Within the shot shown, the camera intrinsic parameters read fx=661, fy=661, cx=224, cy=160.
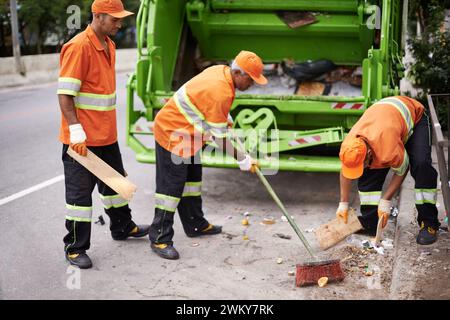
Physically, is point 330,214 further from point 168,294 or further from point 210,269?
point 168,294

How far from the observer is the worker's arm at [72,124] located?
3.97 m

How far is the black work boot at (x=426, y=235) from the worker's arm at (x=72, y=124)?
2301mm

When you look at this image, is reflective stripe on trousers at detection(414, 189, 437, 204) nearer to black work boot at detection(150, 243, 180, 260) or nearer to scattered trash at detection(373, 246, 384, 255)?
scattered trash at detection(373, 246, 384, 255)

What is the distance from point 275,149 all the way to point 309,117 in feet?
1.60

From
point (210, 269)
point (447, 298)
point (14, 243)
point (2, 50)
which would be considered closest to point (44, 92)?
point (2, 50)

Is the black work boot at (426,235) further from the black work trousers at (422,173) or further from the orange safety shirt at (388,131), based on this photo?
the orange safety shirt at (388,131)

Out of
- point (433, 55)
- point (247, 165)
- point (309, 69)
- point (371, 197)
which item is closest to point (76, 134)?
point (247, 165)

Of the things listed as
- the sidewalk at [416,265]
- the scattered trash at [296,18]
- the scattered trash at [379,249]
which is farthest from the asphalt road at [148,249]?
the scattered trash at [296,18]

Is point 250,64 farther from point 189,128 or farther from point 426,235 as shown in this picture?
point 426,235

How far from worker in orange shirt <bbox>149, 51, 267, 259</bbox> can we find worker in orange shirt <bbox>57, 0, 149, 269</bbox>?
1.28 ft

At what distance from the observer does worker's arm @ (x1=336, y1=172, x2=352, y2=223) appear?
169 inches

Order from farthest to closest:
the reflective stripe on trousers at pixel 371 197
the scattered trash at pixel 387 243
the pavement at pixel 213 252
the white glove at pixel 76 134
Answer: the reflective stripe on trousers at pixel 371 197 → the scattered trash at pixel 387 243 → the white glove at pixel 76 134 → the pavement at pixel 213 252

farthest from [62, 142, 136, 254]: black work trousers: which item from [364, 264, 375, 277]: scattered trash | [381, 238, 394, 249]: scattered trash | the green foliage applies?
the green foliage

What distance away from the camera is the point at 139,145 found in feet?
18.2
